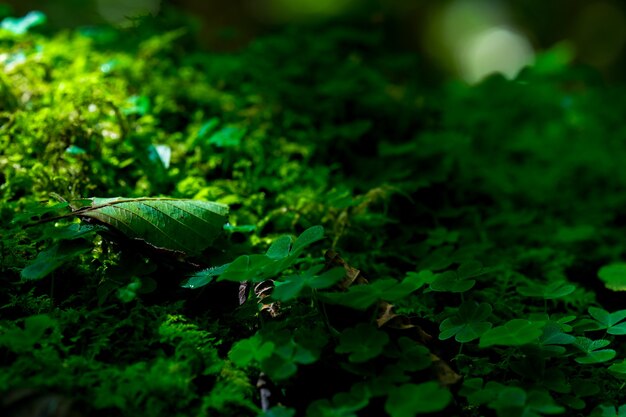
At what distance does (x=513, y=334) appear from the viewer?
51.8 inches

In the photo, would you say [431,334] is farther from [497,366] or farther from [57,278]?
[57,278]

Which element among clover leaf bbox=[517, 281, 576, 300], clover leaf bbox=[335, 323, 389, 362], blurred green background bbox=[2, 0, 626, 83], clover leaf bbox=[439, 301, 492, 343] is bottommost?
clover leaf bbox=[517, 281, 576, 300]

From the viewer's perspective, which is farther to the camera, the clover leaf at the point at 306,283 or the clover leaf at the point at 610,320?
the clover leaf at the point at 610,320

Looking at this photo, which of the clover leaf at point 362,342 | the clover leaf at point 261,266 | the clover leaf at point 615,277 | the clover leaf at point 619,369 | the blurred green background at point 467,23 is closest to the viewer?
the clover leaf at point 362,342

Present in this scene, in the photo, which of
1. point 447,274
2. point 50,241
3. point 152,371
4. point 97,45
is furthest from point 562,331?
point 97,45

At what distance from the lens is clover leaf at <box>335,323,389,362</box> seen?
1.19m

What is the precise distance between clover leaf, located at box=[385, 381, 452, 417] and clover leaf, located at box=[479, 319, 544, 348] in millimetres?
241

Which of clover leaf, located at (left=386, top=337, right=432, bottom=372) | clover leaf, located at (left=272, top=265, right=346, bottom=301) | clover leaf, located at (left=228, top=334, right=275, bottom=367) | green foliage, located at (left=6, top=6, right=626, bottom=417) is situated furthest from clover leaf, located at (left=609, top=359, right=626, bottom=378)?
clover leaf, located at (left=228, top=334, right=275, bottom=367)

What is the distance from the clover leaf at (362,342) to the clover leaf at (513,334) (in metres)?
0.29

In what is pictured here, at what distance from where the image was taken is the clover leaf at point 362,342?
1.19 metres

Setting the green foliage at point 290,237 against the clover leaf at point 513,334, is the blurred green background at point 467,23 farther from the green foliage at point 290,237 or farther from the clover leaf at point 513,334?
the clover leaf at point 513,334

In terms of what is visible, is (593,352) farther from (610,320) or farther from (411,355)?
(411,355)

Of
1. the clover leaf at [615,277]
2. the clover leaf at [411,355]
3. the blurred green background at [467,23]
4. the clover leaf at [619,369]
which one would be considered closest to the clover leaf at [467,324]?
the clover leaf at [411,355]

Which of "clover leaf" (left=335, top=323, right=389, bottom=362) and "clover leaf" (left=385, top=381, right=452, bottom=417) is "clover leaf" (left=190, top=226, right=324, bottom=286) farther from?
"clover leaf" (left=385, top=381, right=452, bottom=417)
